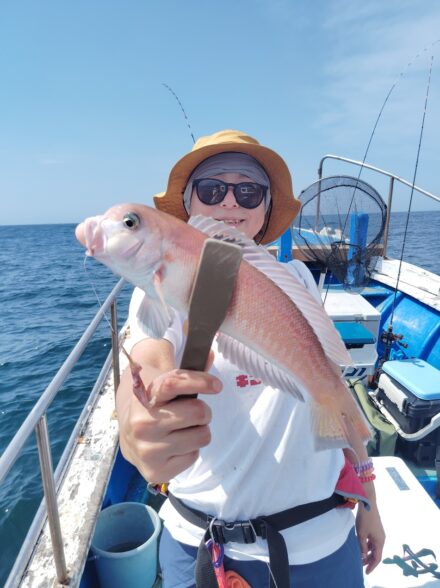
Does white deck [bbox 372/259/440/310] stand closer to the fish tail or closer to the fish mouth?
the fish tail

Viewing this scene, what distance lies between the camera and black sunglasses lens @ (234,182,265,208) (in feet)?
6.06

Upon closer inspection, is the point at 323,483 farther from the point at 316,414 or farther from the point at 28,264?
the point at 28,264

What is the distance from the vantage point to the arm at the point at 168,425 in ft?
3.43

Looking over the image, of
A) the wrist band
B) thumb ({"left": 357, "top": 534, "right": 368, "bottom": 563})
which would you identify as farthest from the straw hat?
thumb ({"left": 357, "top": 534, "right": 368, "bottom": 563})

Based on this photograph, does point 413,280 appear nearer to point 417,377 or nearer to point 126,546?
point 417,377

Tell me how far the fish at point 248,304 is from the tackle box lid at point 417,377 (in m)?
3.04

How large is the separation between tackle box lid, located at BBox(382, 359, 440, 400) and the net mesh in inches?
64.7

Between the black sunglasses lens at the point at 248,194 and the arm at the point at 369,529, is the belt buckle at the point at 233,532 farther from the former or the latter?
the black sunglasses lens at the point at 248,194

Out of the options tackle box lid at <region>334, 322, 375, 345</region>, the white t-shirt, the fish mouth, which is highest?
the fish mouth

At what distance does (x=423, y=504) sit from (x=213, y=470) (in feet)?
6.32

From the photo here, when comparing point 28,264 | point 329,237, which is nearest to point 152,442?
point 329,237

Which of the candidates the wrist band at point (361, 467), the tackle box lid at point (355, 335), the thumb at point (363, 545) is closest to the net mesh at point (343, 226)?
the tackle box lid at point (355, 335)

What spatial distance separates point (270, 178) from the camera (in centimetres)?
217

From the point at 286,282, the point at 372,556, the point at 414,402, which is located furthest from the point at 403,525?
the point at 286,282
